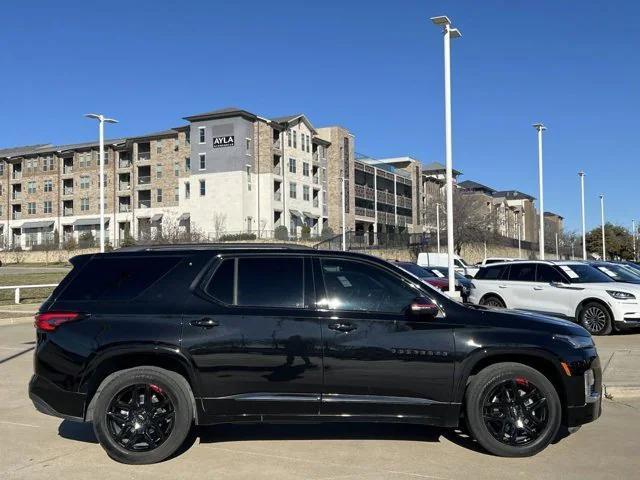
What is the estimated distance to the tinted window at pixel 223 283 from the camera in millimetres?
5582

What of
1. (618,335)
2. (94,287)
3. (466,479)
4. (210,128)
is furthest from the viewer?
(210,128)

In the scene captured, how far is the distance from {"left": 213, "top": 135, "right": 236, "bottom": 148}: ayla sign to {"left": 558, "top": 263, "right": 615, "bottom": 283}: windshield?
5470 cm

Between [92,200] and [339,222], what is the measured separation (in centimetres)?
3062

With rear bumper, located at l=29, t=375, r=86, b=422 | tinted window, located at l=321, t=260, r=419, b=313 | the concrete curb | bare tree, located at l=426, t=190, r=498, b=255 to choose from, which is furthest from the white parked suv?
bare tree, located at l=426, t=190, r=498, b=255

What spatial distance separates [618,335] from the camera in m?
13.6

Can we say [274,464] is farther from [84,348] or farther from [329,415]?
[84,348]

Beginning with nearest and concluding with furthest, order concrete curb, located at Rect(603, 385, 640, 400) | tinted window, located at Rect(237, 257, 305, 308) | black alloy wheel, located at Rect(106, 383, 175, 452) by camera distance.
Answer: black alloy wheel, located at Rect(106, 383, 175, 452)
tinted window, located at Rect(237, 257, 305, 308)
concrete curb, located at Rect(603, 385, 640, 400)

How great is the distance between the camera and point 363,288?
18.4ft

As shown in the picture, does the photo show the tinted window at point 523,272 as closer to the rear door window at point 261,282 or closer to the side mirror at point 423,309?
the side mirror at point 423,309

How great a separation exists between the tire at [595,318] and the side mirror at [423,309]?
9.41 meters

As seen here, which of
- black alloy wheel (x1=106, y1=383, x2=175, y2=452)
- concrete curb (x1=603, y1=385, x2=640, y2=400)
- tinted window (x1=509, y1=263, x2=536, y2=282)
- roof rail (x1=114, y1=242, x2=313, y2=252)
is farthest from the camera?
tinted window (x1=509, y1=263, x2=536, y2=282)

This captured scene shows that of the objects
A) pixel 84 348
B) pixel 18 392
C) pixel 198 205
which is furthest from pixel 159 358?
pixel 198 205

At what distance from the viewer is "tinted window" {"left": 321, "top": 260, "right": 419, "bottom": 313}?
18.1ft

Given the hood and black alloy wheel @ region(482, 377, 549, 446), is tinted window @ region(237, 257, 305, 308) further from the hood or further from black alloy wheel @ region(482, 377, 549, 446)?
black alloy wheel @ region(482, 377, 549, 446)
